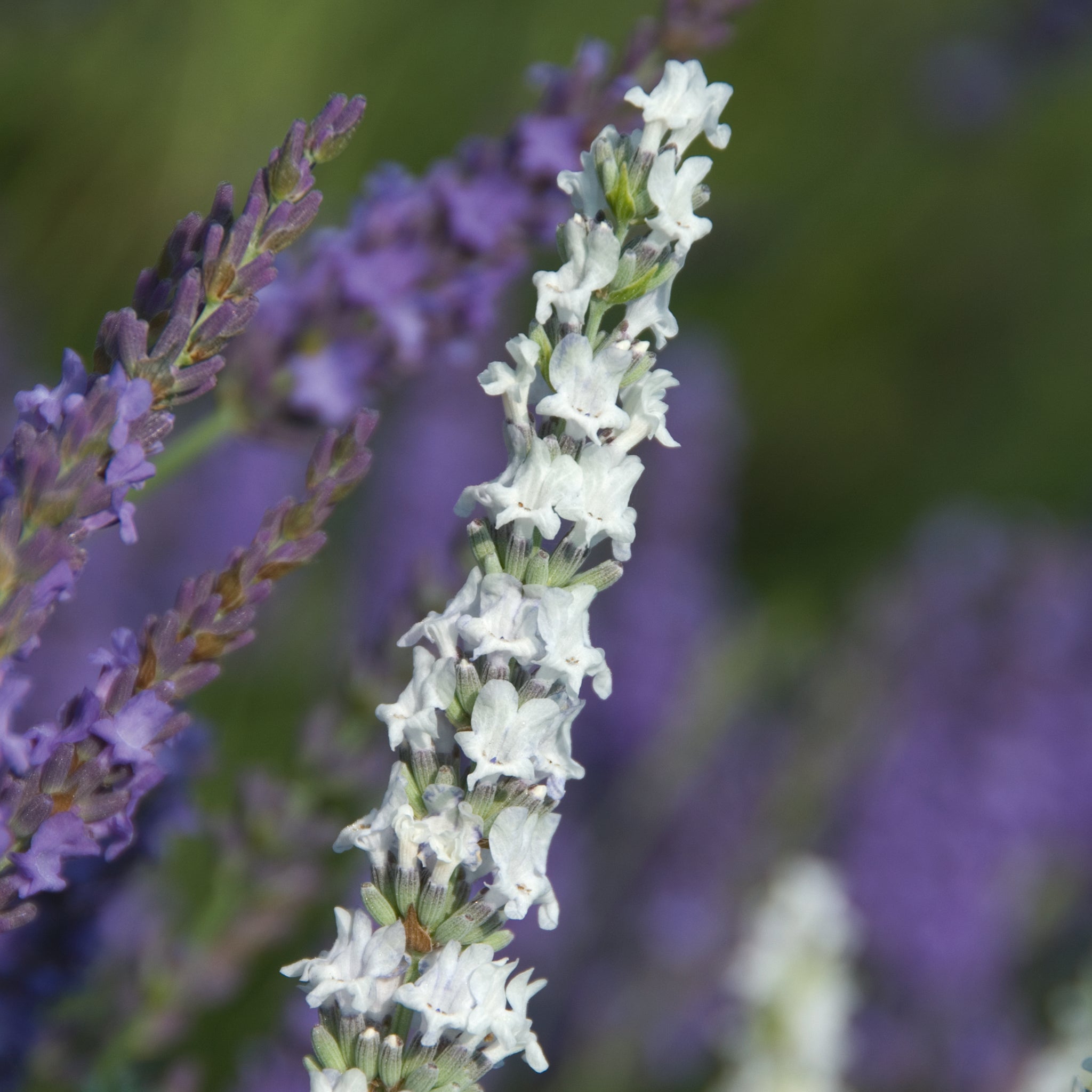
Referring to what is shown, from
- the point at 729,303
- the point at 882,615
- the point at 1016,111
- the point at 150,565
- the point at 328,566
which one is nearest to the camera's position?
the point at 882,615

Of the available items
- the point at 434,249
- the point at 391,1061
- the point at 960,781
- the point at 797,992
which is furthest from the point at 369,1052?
the point at 960,781

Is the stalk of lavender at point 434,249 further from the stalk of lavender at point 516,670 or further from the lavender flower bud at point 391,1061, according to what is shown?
the lavender flower bud at point 391,1061

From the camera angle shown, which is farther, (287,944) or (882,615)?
(882,615)

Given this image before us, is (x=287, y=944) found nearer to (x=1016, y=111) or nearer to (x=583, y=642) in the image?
(x=583, y=642)

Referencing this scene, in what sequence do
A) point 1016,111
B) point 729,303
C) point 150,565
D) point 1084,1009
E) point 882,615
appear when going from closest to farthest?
point 1084,1009 → point 882,615 → point 150,565 → point 1016,111 → point 729,303

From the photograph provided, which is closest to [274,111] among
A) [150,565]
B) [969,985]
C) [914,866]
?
[150,565]

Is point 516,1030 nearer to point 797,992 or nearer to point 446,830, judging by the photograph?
point 446,830
